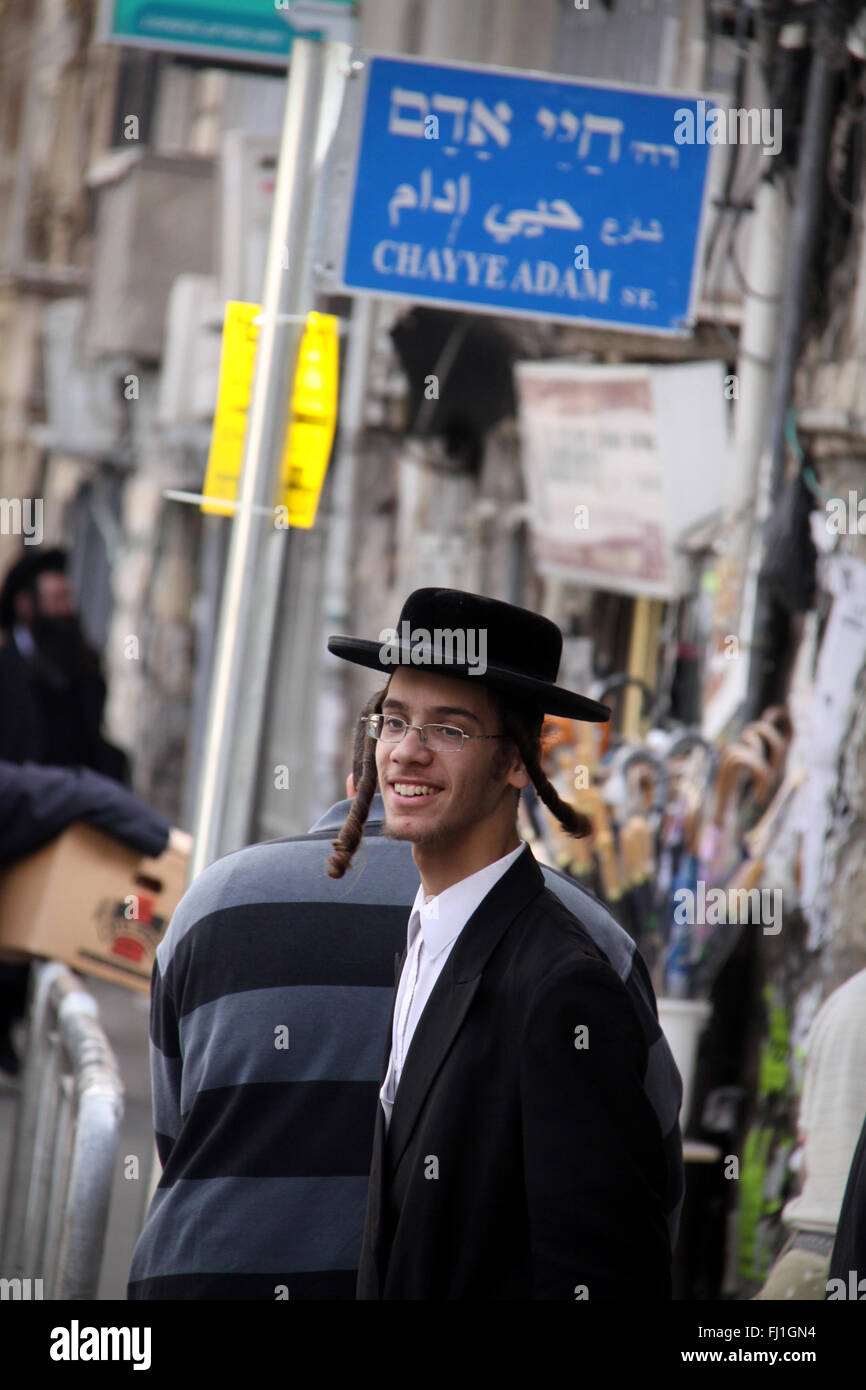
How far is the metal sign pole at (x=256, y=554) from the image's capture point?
4965 millimetres

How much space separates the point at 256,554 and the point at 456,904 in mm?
2695

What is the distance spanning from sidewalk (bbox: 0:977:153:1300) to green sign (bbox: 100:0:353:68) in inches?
129

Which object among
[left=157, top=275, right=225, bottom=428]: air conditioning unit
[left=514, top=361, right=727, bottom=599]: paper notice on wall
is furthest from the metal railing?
[left=157, top=275, right=225, bottom=428]: air conditioning unit

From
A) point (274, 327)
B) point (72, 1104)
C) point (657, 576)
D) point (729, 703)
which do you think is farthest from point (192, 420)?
point (72, 1104)

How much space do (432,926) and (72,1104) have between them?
1.60m

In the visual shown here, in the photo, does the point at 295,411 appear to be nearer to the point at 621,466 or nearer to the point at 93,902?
the point at 93,902

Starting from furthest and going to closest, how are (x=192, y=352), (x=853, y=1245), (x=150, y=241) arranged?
(x=150, y=241), (x=192, y=352), (x=853, y=1245)

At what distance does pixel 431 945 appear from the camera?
8.01 ft

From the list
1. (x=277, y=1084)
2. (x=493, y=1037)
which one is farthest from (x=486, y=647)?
(x=277, y=1084)

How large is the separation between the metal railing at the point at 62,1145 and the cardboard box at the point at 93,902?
0.42 ft

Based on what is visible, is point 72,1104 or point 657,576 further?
point 657,576

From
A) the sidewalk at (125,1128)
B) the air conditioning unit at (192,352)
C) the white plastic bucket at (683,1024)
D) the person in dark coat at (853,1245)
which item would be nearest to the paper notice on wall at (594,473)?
the white plastic bucket at (683,1024)
